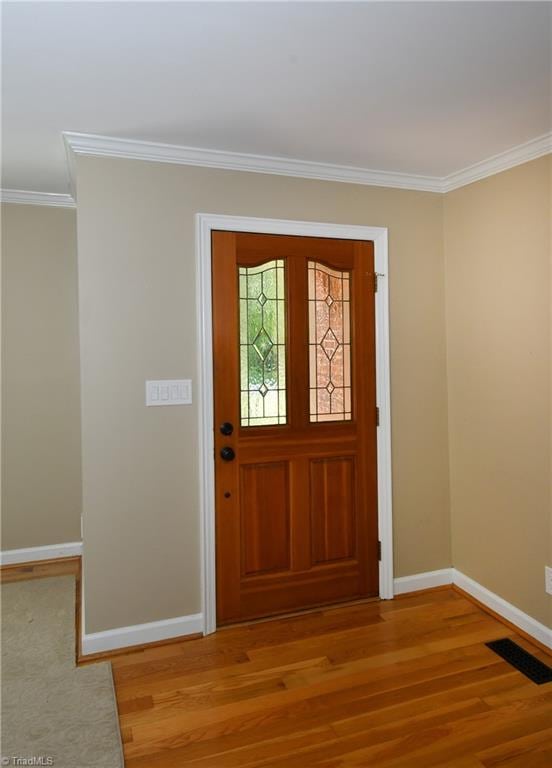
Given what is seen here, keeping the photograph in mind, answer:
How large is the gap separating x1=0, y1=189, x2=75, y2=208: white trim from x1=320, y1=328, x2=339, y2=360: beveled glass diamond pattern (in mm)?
2124

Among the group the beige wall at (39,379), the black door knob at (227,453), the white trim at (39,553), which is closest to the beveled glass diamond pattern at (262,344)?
the black door knob at (227,453)

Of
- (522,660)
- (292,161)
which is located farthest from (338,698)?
(292,161)

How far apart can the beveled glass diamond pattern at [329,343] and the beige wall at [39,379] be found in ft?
6.26

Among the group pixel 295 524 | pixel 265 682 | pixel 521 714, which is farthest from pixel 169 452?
pixel 521 714

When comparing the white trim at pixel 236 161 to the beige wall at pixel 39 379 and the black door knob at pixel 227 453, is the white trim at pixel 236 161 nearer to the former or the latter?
the beige wall at pixel 39 379

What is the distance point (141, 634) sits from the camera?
2.66 metres

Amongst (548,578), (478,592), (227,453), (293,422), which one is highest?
(293,422)

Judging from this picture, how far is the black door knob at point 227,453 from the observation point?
9.14ft

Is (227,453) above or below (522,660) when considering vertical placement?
above

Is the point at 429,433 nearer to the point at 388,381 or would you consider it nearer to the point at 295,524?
the point at 388,381

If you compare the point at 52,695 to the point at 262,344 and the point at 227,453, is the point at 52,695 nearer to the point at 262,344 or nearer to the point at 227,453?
the point at 227,453

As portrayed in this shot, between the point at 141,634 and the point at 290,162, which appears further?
the point at 290,162

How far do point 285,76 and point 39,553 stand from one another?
342 cm

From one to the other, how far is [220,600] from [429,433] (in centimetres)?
161
